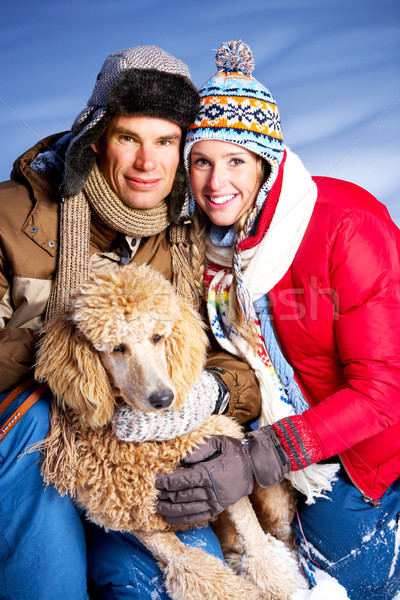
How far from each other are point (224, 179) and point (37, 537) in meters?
1.37

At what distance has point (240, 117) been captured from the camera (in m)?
1.92

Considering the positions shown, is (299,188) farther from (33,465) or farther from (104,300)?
(33,465)

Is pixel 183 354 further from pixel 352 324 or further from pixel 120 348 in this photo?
pixel 352 324

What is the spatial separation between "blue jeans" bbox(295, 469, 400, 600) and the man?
0.45 metres

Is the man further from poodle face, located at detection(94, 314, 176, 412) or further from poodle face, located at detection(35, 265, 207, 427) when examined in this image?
poodle face, located at detection(94, 314, 176, 412)

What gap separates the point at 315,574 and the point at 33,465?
3.61ft

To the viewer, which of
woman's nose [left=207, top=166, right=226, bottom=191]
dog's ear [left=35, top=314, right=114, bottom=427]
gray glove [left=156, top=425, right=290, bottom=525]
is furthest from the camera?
woman's nose [left=207, top=166, right=226, bottom=191]

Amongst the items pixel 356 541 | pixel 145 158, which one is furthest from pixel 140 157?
pixel 356 541

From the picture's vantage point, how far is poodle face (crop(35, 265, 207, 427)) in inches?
62.6

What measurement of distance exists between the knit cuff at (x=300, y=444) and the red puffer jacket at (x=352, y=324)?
2 cm

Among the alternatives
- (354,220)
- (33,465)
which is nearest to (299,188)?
(354,220)

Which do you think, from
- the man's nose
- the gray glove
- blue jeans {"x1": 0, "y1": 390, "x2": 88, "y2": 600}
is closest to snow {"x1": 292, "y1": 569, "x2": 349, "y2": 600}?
the gray glove

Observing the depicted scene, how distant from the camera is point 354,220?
1902 mm

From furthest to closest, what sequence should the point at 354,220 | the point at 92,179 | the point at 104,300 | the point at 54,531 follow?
1. the point at 92,179
2. the point at 354,220
3. the point at 54,531
4. the point at 104,300
